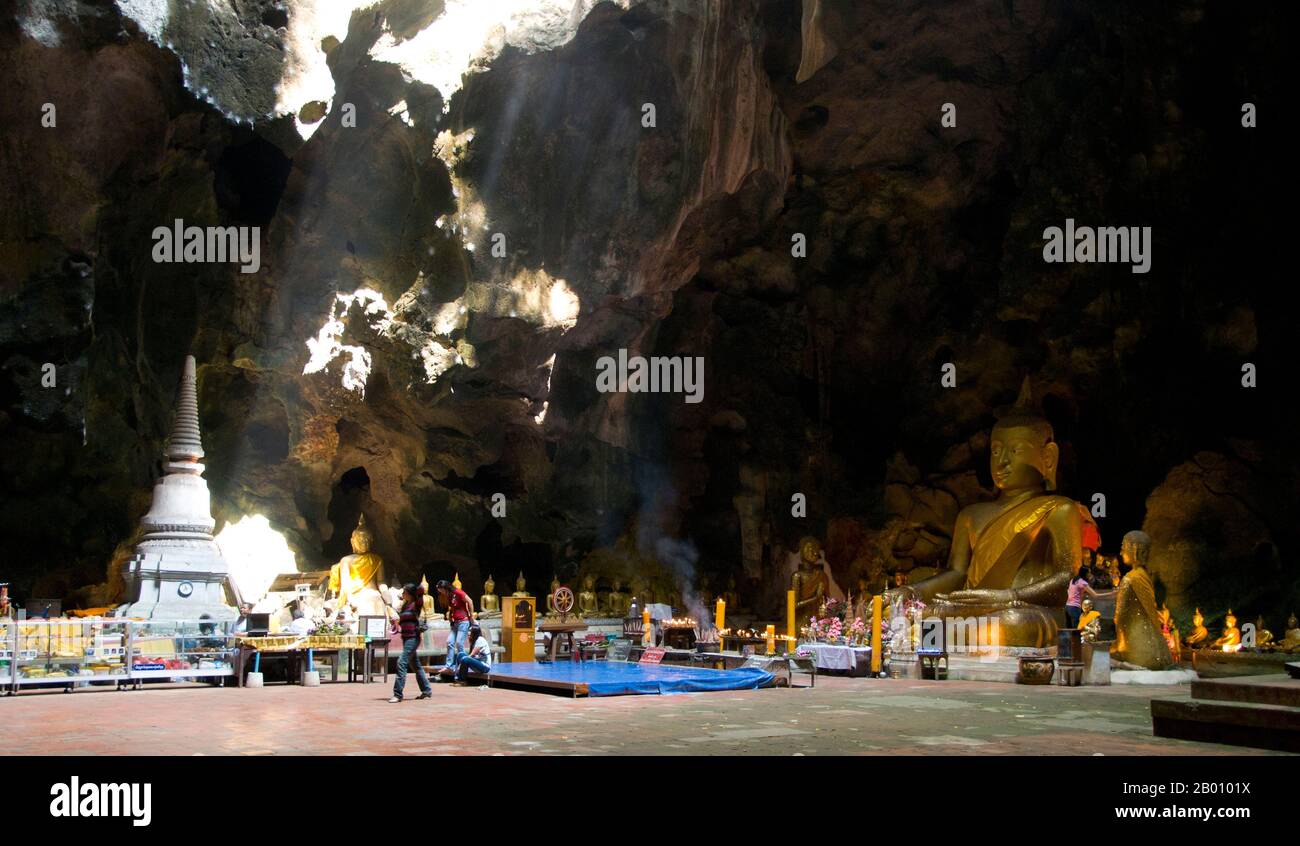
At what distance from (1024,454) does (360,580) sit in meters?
11.7

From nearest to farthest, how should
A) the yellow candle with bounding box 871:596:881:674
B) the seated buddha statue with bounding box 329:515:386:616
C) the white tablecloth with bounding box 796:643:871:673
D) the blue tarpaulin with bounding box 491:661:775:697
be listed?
the blue tarpaulin with bounding box 491:661:775:697 < the yellow candle with bounding box 871:596:881:674 < the white tablecloth with bounding box 796:643:871:673 < the seated buddha statue with bounding box 329:515:386:616

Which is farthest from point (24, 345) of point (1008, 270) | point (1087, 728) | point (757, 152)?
point (1008, 270)

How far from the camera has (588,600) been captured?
20.8m

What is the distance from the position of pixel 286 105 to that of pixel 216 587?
7.23 meters

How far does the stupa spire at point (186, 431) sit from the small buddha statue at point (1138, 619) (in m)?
12.6

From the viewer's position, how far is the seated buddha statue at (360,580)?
19859 mm

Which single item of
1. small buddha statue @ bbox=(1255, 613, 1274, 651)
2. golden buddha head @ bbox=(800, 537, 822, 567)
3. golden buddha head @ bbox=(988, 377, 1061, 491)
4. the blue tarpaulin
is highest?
golden buddha head @ bbox=(988, 377, 1061, 491)

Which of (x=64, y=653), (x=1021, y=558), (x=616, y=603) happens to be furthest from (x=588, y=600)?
(x=64, y=653)

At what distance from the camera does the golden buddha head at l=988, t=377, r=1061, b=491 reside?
717 inches

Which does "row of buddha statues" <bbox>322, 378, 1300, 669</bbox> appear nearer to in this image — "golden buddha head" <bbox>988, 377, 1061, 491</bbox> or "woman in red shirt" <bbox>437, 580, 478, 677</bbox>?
"golden buddha head" <bbox>988, 377, 1061, 491</bbox>

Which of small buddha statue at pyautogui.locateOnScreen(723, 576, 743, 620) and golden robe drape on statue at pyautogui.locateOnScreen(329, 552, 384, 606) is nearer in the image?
golden robe drape on statue at pyautogui.locateOnScreen(329, 552, 384, 606)

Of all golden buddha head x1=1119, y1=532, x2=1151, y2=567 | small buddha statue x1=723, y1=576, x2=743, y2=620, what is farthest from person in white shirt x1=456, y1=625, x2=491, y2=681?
small buddha statue x1=723, y1=576, x2=743, y2=620

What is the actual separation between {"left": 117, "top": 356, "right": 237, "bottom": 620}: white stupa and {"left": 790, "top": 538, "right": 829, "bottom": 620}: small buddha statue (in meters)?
10.2

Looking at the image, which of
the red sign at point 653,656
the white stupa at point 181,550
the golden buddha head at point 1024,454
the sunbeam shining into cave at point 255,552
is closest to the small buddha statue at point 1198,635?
the golden buddha head at point 1024,454
